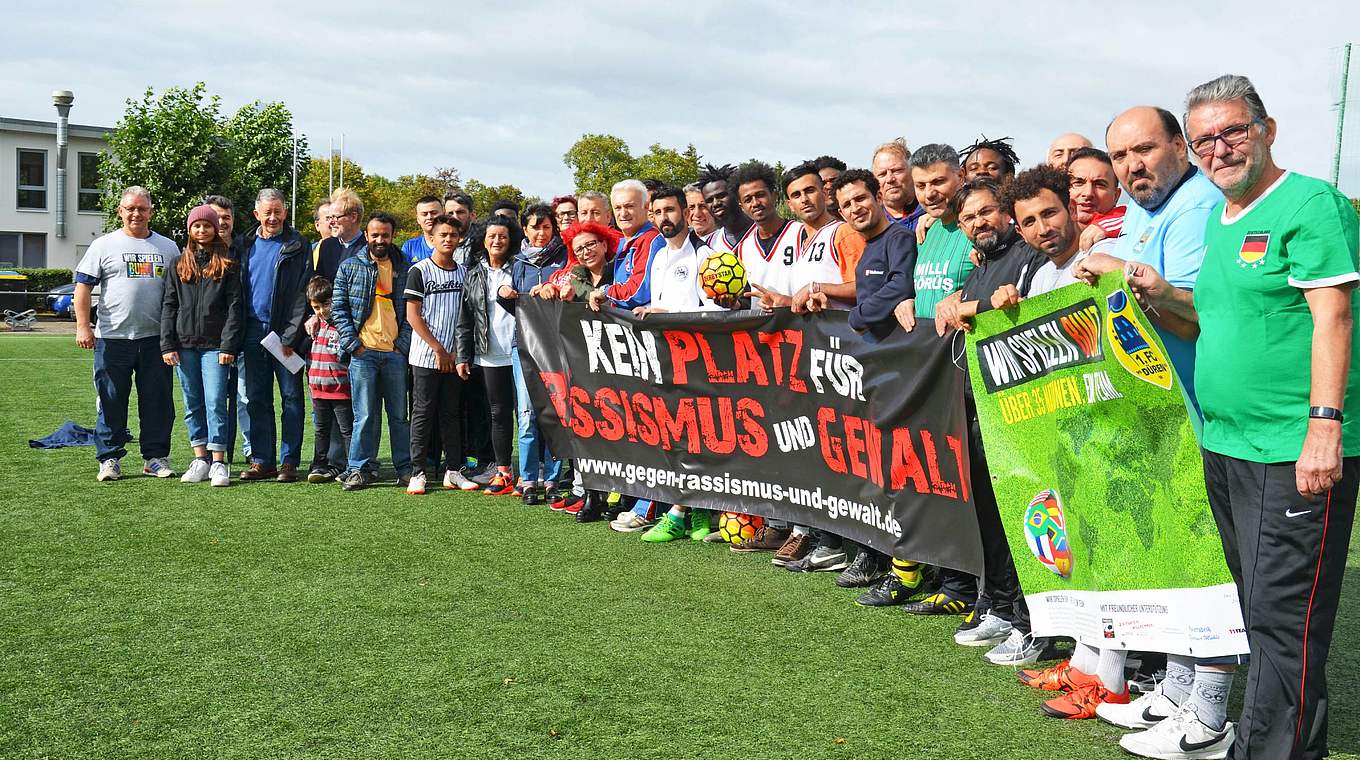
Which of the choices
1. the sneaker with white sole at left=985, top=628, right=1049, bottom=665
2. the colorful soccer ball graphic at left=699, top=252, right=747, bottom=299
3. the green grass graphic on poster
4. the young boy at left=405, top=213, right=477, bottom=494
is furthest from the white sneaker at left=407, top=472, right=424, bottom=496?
the green grass graphic on poster

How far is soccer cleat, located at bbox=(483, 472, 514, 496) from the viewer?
324 inches

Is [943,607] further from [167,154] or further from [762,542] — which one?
[167,154]

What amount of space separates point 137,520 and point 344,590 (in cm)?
240

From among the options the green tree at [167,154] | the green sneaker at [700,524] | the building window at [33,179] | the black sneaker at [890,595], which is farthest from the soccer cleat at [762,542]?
the building window at [33,179]

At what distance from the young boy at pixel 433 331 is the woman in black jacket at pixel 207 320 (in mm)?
1380

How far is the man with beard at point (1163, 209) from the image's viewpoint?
11.7 ft

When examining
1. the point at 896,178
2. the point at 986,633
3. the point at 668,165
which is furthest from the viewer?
the point at 668,165

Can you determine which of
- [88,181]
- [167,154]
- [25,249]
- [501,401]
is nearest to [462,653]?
[501,401]

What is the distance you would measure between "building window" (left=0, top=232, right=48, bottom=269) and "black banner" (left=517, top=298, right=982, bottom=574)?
145 feet

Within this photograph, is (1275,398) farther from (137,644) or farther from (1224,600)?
(137,644)

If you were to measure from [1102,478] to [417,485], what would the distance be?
5.54 m

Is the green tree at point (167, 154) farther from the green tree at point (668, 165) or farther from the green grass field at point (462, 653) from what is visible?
the green grass field at point (462, 653)

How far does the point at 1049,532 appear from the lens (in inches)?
161

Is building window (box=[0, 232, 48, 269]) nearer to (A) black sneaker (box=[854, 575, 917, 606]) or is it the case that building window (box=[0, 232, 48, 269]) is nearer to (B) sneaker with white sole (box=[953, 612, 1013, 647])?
(A) black sneaker (box=[854, 575, 917, 606])
